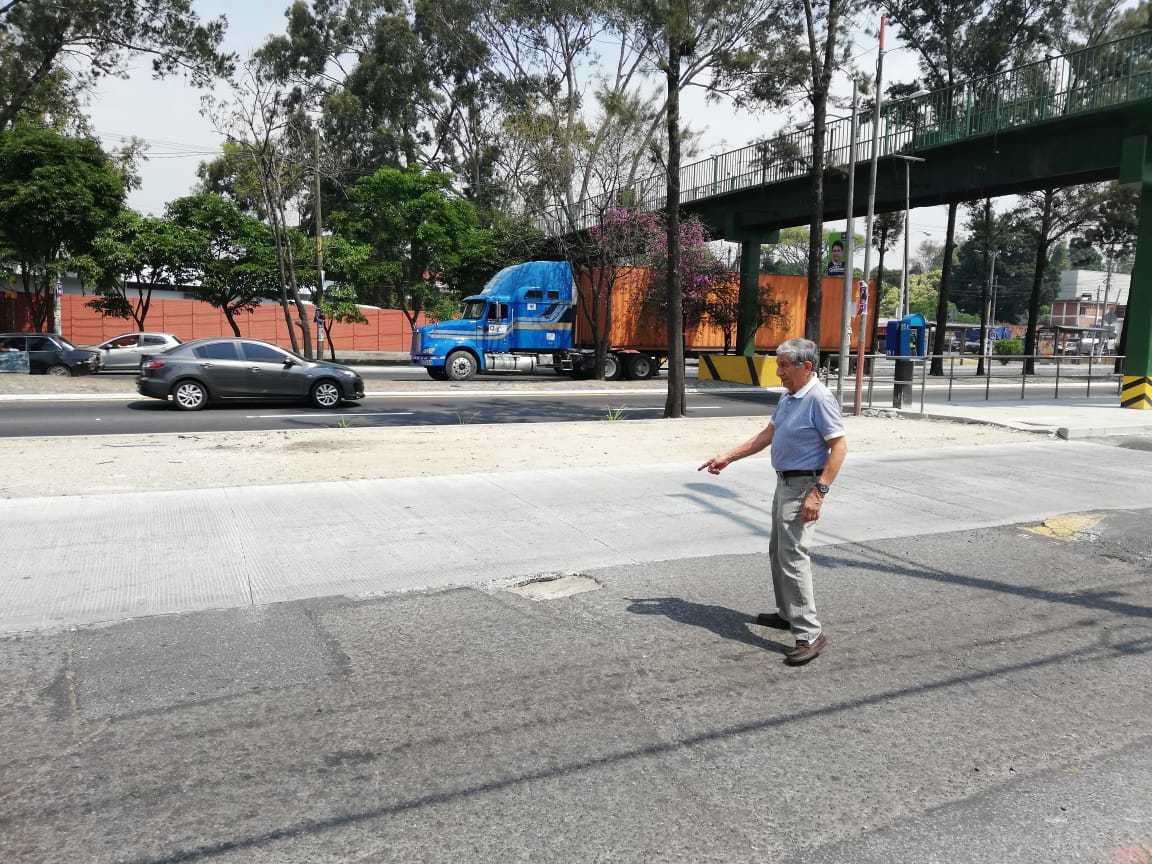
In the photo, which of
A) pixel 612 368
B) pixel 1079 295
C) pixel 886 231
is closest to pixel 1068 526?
pixel 612 368

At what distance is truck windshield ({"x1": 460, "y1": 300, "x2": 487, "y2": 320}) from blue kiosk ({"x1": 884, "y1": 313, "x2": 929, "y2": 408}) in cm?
1261

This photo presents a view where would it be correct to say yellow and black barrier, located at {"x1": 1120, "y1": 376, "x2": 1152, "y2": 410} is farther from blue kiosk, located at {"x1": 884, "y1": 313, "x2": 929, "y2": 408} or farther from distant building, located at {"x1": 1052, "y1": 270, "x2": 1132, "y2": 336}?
distant building, located at {"x1": 1052, "y1": 270, "x2": 1132, "y2": 336}

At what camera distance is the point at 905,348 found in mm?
33656

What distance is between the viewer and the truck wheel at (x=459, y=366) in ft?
91.1

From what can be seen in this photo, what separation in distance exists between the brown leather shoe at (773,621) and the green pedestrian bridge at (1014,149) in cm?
1677

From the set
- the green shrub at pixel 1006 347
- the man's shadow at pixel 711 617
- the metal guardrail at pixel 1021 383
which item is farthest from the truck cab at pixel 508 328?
the green shrub at pixel 1006 347

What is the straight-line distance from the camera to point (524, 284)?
29.2 meters

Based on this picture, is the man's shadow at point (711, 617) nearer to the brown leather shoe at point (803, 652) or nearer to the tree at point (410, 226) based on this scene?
the brown leather shoe at point (803, 652)

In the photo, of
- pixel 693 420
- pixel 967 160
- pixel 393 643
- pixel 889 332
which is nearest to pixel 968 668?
pixel 393 643

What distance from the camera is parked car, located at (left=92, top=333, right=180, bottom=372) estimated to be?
26.6 m

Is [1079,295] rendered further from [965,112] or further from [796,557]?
[796,557]

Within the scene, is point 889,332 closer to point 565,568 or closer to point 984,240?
point 984,240

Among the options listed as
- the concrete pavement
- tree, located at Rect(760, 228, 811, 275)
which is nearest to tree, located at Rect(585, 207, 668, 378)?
the concrete pavement

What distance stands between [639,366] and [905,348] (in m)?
10.6
